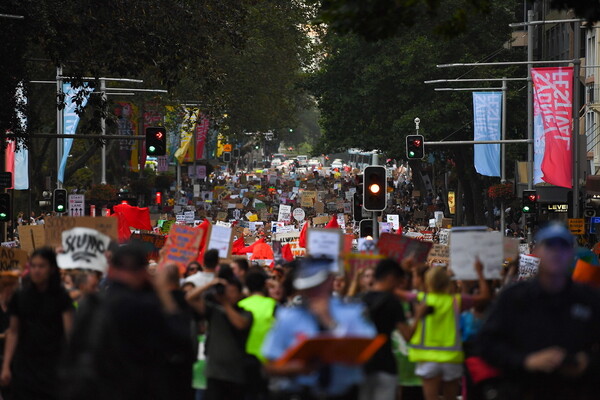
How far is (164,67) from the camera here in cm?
2825

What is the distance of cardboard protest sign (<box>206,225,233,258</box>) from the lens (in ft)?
56.7

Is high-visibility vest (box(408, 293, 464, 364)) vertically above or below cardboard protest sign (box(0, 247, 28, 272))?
below

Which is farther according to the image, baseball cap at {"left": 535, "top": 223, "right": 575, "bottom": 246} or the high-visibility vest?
the high-visibility vest

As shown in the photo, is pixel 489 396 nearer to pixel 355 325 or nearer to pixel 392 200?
pixel 355 325

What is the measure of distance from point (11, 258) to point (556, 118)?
21728 mm

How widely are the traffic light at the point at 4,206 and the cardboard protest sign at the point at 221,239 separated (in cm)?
1457

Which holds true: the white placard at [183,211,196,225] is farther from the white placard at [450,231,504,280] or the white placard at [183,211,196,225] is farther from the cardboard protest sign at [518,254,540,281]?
the white placard at [450,231,504,280]

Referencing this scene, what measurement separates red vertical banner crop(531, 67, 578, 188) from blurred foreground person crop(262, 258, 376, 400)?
92.4ft

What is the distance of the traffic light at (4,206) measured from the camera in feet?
102

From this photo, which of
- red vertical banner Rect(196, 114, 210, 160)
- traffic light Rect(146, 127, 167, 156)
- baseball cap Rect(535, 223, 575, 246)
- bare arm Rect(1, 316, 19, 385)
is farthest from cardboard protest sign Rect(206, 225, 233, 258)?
red vertical banner Rect(196, 114, 210, 160)

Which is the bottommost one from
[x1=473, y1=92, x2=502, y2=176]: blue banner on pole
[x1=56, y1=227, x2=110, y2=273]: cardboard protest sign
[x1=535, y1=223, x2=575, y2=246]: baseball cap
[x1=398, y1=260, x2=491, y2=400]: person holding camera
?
[x1=398, y1=260, x2=491, y2=400]: person holding camera

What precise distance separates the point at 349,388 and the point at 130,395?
1.27 meters

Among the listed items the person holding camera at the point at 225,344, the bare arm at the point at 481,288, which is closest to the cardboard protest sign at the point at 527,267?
the bare arm at the point at 481,288

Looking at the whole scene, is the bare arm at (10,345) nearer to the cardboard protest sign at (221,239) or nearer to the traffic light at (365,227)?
the cardboard protest sign at (221,239)
